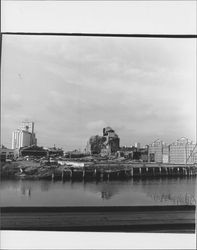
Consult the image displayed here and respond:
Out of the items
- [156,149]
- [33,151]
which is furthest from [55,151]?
[156,149]

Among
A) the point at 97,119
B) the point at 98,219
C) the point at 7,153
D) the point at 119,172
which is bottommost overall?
the point at 98,219

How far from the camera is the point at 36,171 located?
2.26 meters

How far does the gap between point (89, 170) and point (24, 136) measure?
1.40 ft

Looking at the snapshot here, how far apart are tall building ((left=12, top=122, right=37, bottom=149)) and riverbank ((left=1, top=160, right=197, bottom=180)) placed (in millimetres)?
109

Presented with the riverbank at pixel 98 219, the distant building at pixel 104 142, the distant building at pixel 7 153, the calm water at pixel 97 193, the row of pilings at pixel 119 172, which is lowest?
the riverbank at pixel 98 219

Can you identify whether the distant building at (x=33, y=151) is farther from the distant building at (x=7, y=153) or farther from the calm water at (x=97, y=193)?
the calm water at (x=97, y=193)

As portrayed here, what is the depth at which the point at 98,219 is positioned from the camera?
7.15 ft

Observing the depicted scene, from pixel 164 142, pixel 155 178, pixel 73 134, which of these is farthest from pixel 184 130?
pixel 73 134

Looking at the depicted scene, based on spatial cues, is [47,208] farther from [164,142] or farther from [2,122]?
[164,142]

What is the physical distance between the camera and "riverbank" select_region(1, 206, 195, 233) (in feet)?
7.11

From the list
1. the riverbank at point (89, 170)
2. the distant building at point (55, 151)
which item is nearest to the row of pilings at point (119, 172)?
the riverbank at point (89, 170)

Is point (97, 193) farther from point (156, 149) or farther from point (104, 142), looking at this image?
point (156, 149)

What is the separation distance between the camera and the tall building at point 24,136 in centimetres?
216

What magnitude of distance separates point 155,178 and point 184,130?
1.07 ft
